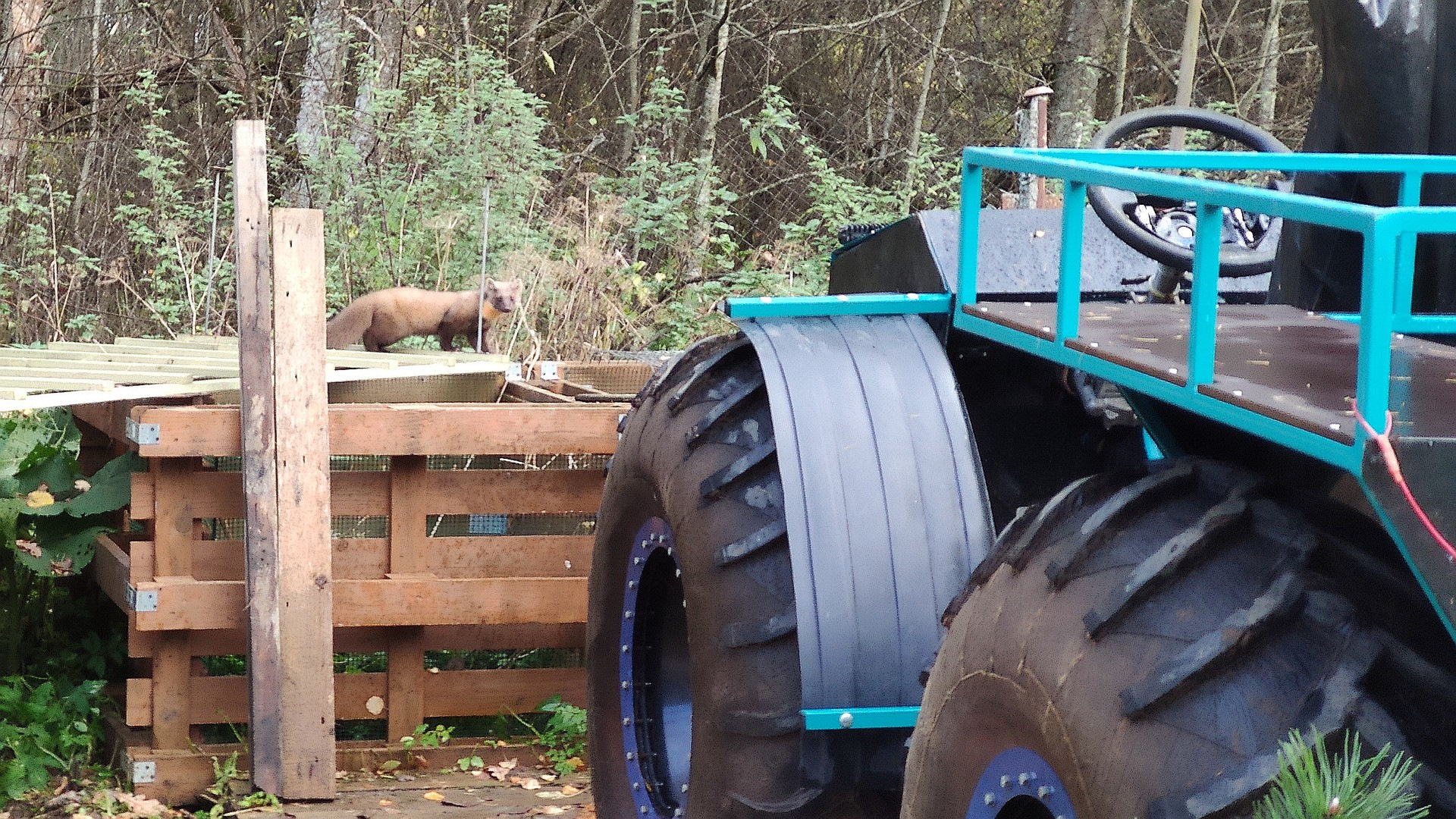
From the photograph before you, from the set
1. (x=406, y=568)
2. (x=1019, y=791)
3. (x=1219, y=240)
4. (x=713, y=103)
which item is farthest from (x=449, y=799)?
(x=713, y=103)

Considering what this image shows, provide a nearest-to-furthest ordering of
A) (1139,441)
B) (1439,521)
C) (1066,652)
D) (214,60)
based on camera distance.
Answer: (1439,521) → (1066,652) → (1139,441) → (214,60)

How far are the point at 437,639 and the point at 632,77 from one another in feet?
29.7

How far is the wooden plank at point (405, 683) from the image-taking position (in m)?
5.13

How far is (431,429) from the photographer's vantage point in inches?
195

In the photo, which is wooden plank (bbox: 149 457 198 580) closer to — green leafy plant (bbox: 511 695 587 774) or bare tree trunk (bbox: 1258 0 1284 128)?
green leafy plant (bbox: 511 695 587 774)

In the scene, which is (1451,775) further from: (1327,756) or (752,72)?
(752,72)

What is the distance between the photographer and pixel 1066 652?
1.72 metres

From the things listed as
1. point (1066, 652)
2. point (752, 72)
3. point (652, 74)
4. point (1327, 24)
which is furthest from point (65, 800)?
point (752, 72)

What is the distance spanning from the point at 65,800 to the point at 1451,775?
4483 mm

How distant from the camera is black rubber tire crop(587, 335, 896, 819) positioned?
256 cm

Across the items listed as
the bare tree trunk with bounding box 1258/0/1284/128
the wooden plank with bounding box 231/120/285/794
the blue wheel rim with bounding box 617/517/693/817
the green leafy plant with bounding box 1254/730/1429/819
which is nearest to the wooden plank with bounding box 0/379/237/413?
the wooden plank with bounding box 231/120/285/794

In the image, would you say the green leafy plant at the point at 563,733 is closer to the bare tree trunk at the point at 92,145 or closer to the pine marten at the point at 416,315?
the pine marten at the point at 416,315

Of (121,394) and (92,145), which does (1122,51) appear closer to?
(92,145)

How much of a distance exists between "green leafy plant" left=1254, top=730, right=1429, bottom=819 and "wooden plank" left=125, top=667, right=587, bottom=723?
12.7 ft
